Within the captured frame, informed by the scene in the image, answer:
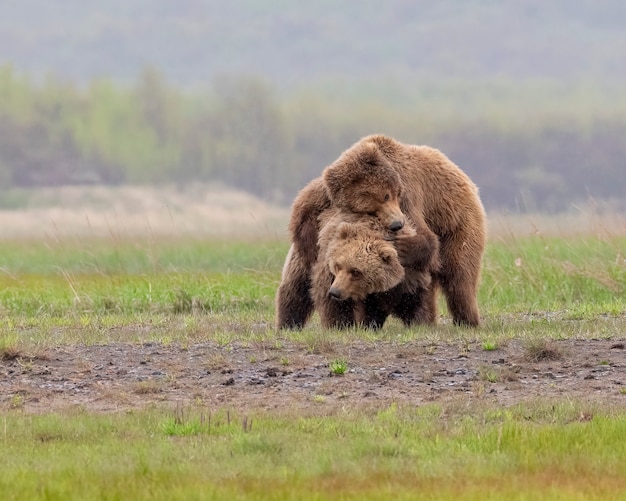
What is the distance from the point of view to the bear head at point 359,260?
9.35 m

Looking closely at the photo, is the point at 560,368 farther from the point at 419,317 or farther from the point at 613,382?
the point at 419,317

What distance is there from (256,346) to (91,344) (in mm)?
1365

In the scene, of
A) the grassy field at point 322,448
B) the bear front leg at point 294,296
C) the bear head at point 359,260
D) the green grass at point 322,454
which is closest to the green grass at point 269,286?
the bear front leg at point 294,296

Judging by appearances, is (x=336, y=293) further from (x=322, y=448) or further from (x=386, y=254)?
(x=322, y=448)

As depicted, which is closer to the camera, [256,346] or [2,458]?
[2,458]

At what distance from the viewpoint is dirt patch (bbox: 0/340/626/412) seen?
7.47 metres

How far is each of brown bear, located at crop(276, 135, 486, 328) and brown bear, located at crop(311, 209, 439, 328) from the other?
13cm

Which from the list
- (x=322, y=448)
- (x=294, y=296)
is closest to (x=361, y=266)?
(x=294, y=296)

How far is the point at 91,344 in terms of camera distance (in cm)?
969

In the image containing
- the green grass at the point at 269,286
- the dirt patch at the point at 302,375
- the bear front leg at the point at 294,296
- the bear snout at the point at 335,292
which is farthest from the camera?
the green grass at the point at 269,286

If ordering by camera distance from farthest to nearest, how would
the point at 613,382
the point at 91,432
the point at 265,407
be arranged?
1. the point at 613,382
2. the point at 265,407
3. the point at 91,432

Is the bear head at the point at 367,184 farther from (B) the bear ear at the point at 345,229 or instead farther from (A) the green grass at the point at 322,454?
(A) the green grass at the point at 322,454

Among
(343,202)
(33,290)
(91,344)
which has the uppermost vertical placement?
(343,202)

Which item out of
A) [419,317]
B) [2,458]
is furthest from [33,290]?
[2,458]
